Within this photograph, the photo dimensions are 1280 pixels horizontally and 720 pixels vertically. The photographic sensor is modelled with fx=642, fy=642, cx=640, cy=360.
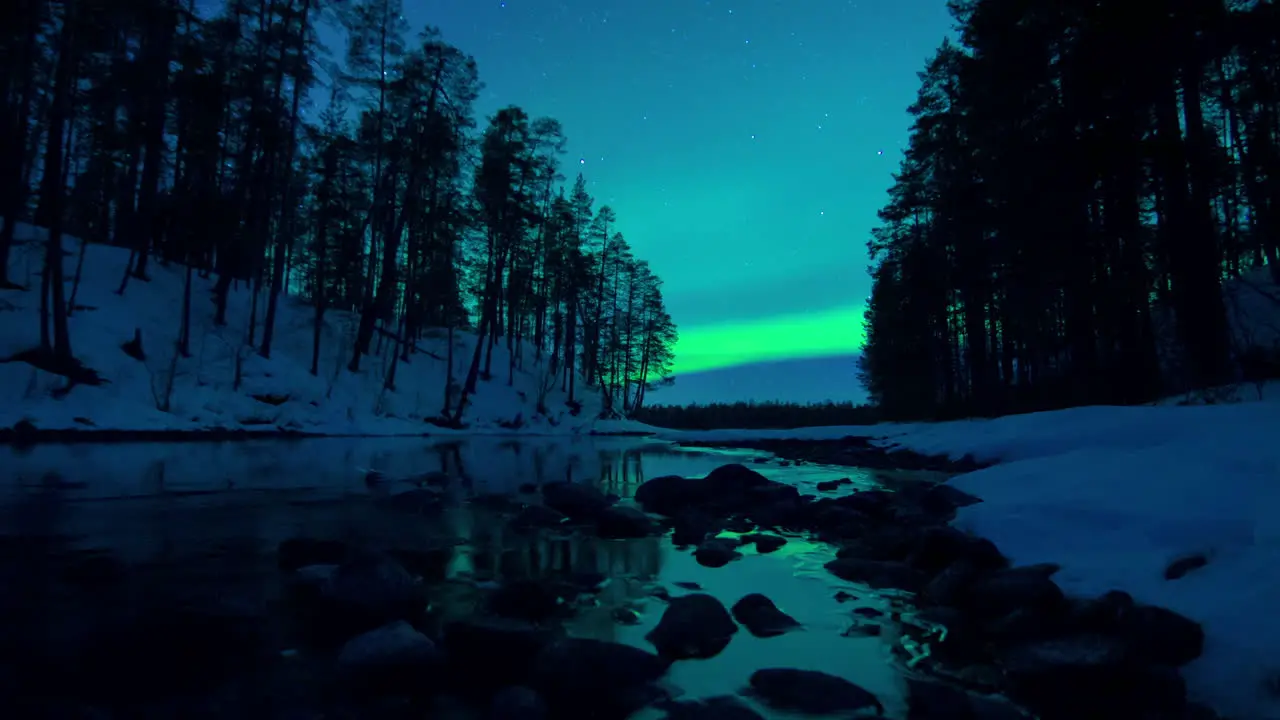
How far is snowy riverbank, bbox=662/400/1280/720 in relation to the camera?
2.62m

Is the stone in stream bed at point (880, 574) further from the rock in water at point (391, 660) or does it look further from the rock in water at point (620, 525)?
the rock in water at point (391, 660)

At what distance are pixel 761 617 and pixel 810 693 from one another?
3.25ft

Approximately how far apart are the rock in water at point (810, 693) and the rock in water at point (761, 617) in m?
0.69

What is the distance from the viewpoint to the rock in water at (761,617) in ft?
11.7

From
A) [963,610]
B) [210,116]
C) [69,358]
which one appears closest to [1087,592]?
[963,610]

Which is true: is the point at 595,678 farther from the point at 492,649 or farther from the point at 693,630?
the point at 693,630

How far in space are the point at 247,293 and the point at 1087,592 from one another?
3113 cm

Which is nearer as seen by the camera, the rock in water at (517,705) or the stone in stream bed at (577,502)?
the rock in water at (517,705)

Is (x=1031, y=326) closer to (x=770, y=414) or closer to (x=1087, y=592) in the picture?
(x=1087, y=592)

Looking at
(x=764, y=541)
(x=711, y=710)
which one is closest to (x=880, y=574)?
(x=764, y=541)

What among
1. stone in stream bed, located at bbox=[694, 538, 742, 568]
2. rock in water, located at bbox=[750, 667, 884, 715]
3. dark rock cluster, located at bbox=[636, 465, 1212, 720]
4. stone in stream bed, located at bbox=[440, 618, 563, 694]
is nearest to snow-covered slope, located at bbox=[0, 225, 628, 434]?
stone in stream bed, located at bbox=[694, 538, 742, 568]

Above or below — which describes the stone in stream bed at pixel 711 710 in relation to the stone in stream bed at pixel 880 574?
below

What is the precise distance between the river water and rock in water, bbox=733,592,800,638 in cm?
8

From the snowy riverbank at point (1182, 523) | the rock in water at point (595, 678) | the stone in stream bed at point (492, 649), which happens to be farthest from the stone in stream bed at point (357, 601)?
the snowy riverbank at point (1182, 523)
